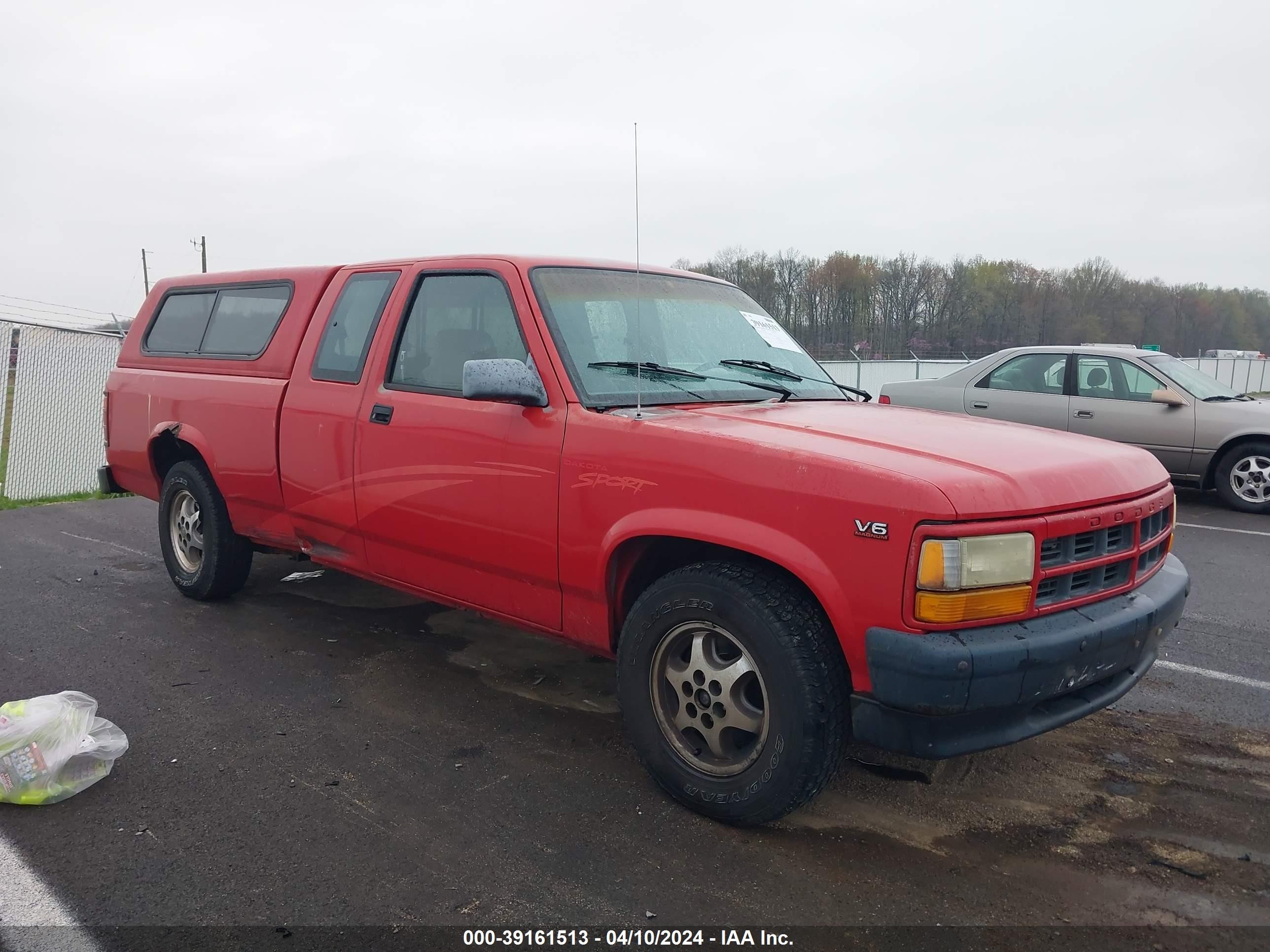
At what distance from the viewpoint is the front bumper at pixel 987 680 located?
2.49m

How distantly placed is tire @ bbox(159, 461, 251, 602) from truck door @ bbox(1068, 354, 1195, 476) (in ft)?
27.0

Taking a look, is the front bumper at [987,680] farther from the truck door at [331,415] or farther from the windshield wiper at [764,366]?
the truck door at [331,415]

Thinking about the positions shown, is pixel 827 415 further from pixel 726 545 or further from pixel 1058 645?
pixel 1058 645

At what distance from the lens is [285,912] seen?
99.7 inches

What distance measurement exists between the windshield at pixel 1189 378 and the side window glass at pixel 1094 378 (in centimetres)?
38

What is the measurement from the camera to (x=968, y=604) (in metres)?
2.54

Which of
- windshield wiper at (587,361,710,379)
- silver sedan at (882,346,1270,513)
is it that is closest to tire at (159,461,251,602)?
windshield wiper at (587,361,710,379)

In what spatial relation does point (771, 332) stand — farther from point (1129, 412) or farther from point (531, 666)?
point (1129, 412)

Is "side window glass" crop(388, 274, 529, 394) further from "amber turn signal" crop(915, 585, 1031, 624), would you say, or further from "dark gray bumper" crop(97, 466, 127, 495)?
"dark gray bumper" crop(97, 466, 127, 495)

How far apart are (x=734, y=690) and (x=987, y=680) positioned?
2.57ft

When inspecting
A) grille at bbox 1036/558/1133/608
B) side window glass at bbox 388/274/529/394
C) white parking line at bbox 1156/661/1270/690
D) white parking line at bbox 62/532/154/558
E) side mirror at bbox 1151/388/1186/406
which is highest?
side window glass at bbox 388/274/529/394

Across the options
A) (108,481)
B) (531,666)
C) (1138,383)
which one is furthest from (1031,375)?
(108,481)

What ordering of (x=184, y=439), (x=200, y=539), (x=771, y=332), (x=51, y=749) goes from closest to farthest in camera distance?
(x=51, y=749), (x=771, y=332), (x=184, y=439), (x=200, y=539)

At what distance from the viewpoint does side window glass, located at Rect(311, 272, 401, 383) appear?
14.2 ft
